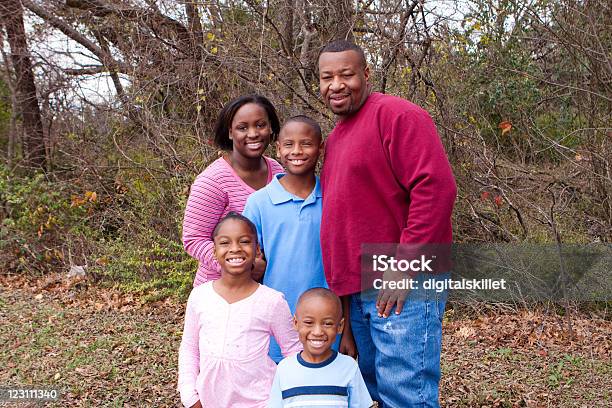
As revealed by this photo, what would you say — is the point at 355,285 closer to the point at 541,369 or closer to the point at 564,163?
the point at 541,369

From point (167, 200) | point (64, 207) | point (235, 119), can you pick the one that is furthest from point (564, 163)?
point (64, 207)

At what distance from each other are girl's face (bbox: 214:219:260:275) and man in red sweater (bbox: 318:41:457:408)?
11.8 inches

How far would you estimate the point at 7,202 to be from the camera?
9.41 m

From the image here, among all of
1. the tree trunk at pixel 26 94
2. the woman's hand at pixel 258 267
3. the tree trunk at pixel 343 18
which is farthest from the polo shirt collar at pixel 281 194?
the tree trunk at pixel 26 94

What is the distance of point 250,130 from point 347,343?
1059mm

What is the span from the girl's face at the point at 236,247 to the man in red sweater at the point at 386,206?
0.30 m

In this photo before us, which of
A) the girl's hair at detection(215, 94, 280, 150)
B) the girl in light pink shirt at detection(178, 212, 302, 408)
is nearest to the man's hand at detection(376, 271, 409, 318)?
the girl in light pink shirt at detection(178, 212, 302, 408)

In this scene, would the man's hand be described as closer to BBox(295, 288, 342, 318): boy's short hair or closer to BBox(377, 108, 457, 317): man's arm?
BBox(377, 108, 457, 317): man's arm

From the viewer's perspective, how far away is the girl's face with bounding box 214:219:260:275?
2.80 meters

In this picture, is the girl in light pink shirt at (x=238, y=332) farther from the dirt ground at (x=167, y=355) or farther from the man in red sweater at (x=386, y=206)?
the dirt ground at (x=167, y=355)

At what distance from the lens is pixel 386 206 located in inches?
103

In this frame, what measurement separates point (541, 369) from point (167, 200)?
4501mm

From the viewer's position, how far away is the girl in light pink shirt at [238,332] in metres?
2.79

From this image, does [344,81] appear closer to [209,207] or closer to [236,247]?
[236,247]
